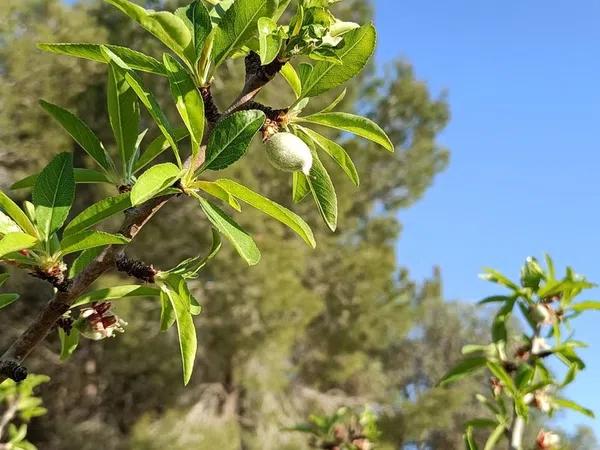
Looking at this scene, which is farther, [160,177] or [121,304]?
[121,304]

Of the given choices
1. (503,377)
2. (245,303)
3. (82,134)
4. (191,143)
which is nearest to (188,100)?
(191,143)

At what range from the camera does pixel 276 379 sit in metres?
9.49

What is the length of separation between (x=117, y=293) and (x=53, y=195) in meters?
0.13

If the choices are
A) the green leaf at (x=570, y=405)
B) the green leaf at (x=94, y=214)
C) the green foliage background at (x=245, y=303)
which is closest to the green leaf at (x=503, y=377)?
the green leaf at (x=570, y=405)

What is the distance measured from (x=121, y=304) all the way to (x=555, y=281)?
8.09 metres

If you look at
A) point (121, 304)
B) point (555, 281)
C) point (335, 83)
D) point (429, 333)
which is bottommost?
point (335, 83)

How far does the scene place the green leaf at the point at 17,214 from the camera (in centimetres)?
55

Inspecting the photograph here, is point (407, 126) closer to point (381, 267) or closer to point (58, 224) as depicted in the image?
point (381, 267)

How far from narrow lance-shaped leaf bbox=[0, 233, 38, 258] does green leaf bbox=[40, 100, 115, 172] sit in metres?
0.12

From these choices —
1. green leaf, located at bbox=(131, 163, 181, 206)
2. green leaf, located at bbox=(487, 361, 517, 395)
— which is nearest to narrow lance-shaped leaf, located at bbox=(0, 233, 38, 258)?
green leaf, located at bbox=(131, 163, 181, 206)

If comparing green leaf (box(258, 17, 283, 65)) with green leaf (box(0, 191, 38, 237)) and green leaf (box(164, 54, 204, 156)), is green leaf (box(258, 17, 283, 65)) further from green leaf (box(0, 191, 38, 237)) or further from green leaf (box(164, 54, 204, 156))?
green leaf (box(0, 191, 38, 237))

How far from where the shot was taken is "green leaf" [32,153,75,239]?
22.5 inches

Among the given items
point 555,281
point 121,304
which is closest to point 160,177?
point 555,281

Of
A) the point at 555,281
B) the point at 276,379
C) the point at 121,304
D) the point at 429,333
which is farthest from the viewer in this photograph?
the point at 429,333
